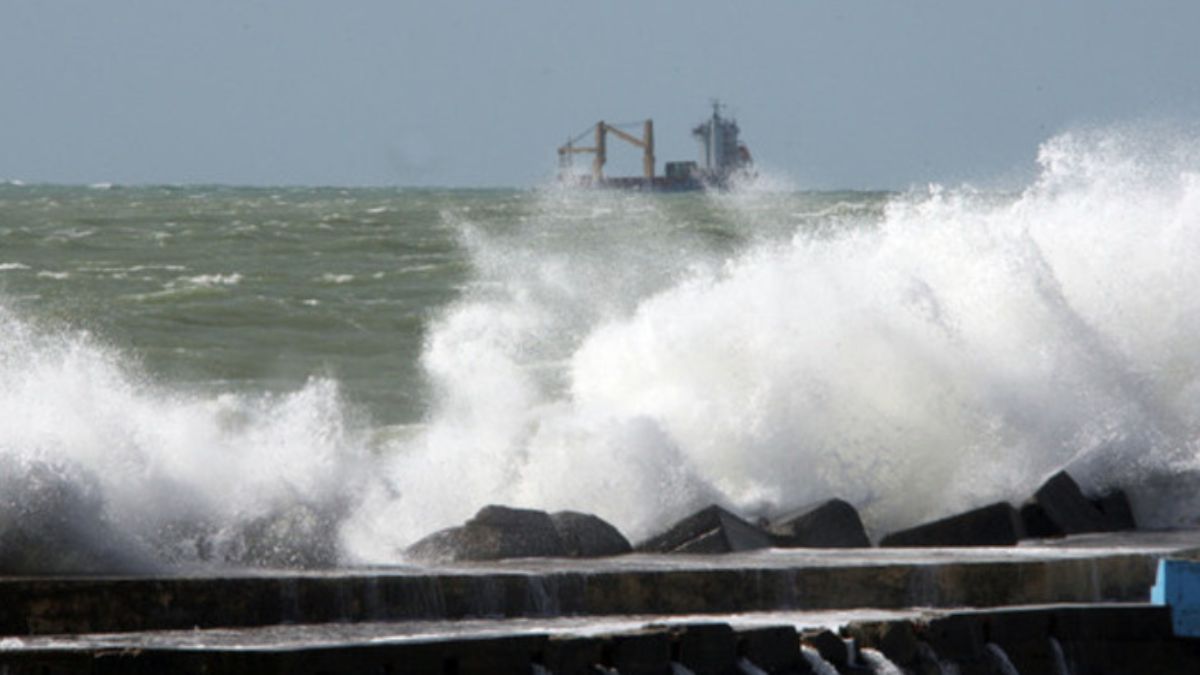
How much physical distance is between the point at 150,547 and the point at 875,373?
20.7 feet

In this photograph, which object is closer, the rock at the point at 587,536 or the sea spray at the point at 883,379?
the rock at the point at 587,536

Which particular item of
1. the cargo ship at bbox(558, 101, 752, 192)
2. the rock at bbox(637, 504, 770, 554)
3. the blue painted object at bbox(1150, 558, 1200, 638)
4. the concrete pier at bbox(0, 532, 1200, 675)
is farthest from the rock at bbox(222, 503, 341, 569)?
the cargo ship at bbox(558, 101, 752, 192)

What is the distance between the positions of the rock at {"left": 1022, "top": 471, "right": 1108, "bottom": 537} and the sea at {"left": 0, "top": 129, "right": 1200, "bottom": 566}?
0.82 m

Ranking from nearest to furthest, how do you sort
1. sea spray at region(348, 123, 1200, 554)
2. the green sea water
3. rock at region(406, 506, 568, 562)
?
Answer: rock at region(406, 506, 568, 562)
sea spray at region(348, 123, 1200, 554)
the green sea water

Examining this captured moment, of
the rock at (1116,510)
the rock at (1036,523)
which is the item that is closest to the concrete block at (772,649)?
the rock at (1036,523)

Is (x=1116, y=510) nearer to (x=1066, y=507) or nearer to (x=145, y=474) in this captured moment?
(x=1066, y=507)

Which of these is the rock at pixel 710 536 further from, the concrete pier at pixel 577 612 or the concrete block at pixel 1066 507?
the concrete block at pixel 1066 507

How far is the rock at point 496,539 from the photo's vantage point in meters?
10.3

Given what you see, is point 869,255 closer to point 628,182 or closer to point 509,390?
point 509,390

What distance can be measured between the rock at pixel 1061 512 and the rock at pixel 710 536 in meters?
1.50

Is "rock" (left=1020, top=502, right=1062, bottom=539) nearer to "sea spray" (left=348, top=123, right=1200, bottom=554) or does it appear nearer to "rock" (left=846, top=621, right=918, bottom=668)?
"sea spray" (left=348, top=123, right=1200, bottom=554)

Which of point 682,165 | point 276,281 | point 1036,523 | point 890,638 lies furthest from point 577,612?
point 682,165

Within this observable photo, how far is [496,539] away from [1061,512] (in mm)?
3066

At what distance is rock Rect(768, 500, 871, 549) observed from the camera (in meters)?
11.3
